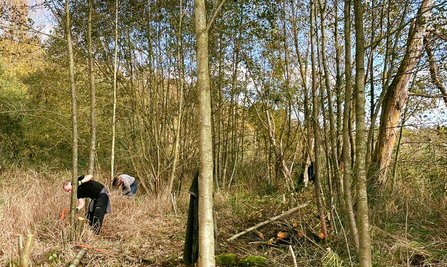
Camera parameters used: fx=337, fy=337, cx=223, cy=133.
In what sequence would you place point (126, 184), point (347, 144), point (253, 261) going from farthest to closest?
point (126, 184) < point (253, 261) < point (347, 144)

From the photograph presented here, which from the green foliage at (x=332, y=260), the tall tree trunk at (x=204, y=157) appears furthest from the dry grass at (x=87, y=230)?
the tall tree trunk at (x=204, y=157)

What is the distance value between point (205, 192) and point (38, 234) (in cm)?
337

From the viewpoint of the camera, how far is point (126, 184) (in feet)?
26.1

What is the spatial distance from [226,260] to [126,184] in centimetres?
443

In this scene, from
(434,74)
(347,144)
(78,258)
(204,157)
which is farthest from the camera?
(434,74)

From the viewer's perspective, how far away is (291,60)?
29.0 ft

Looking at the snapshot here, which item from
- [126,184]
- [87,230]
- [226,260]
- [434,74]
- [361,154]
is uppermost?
[434,74]

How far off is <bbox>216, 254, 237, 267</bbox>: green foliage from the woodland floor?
17 centimetres

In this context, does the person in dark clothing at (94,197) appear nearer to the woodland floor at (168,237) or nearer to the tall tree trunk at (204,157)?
the woodland floor at (168,237)

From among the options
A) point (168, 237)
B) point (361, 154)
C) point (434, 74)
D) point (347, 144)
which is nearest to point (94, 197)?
point (168, 237)

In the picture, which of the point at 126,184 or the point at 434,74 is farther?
the point at 126,184

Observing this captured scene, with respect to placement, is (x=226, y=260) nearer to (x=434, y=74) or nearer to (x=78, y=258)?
(x=78, y=258)

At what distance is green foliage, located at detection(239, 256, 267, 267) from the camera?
4.07m

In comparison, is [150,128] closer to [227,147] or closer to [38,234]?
[227,147]
